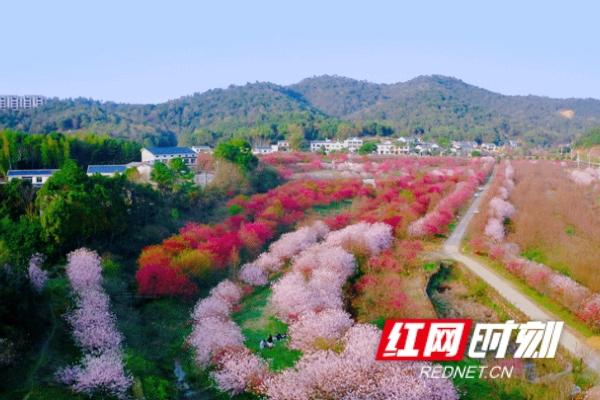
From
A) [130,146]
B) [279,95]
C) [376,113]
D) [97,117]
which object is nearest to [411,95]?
[376,113]

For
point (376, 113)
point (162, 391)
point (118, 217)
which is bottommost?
point (162, 391)

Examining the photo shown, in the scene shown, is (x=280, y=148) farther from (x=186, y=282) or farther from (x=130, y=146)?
A: (x=186, y=282)

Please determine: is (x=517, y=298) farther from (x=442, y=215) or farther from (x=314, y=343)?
(x=442, y=215)

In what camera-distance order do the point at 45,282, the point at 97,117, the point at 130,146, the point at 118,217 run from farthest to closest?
1. the point at 97,117
2. the point at 130,146
3. the point at 118,217
4. the point at 45,282

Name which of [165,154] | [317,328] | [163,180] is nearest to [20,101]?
[165,154]

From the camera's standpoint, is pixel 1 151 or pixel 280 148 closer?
pixel 1 151

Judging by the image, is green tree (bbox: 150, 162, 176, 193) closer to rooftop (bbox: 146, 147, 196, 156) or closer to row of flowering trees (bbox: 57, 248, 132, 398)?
row of flowering trees (bbox: 57, 248, 132, 398)

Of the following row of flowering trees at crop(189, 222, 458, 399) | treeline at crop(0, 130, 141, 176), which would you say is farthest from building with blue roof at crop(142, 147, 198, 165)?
row of flowering trees at crop(189, 222, 458, 399)

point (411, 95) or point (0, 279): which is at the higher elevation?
point (411, 95)
